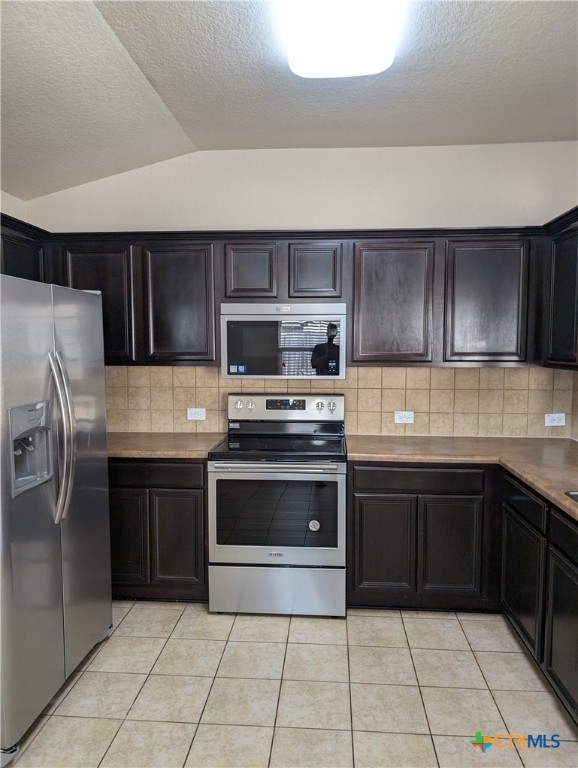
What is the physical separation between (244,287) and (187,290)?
345 mm

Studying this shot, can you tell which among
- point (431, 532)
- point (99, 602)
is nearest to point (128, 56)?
point (99, 602)

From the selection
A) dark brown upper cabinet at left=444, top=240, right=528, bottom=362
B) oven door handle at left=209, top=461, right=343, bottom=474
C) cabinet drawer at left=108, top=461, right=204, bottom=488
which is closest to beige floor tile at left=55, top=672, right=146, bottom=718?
cabinet drawer at left=108, top=461, right=204, bottom=488

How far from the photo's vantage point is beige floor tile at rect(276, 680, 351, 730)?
1985 millimetres

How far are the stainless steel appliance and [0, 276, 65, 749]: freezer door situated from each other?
903 mm

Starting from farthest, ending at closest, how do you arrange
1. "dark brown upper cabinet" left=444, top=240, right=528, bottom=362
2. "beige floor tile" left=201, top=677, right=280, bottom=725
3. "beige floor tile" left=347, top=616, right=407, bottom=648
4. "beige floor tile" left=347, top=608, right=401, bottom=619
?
"dark brown upper cabinet" left=444, top=240, right=528, bottom=362, "beige floor tile" left=347, top=608, right=401, bottom=619, "beige floor tile" left=347, top=616, right=407, bottom=648, "beige floor tile" left=201, top=677, right=280, bottom=725

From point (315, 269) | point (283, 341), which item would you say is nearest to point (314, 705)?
point (283, 341)

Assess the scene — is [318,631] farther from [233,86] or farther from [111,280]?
[233,86]

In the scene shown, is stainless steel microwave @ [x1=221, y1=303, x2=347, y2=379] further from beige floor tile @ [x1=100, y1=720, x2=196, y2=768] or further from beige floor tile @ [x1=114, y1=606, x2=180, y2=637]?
beige floor tile @ [x1=100, y1=720, x2=196, y2=768]

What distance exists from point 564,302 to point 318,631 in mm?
2134

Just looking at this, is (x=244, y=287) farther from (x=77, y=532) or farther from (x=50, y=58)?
(x=77, y=532)

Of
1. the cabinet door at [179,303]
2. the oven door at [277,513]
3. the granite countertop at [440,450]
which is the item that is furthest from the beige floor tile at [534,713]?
the cabinet door at [179,303]

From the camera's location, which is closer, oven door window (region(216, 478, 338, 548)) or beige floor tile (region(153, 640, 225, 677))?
beige floor tile (region(153, 640, 225, 677))

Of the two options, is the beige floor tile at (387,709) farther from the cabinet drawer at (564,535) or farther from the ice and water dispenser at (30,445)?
the ice and water dispenser at (30,445)

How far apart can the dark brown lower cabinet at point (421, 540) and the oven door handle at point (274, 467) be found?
16 cm
